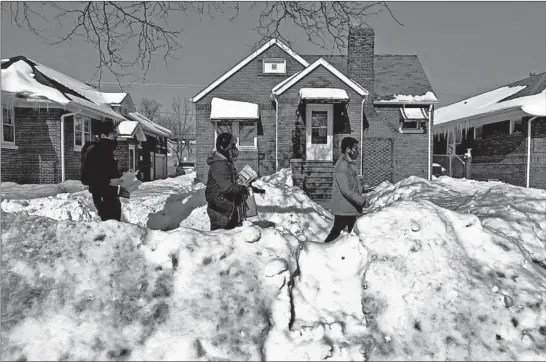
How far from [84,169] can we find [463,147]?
22.7m

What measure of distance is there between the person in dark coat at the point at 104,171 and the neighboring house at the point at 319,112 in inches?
425

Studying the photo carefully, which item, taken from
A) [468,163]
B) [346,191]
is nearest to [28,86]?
[346,191]

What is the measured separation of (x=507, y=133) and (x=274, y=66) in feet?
37.0

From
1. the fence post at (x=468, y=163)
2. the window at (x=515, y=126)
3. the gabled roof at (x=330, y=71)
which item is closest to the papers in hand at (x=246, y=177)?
the gabled roof at (x=330, y=71)

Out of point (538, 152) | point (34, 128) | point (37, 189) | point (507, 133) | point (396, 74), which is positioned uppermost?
point (396, 74)

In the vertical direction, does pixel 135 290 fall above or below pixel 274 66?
below

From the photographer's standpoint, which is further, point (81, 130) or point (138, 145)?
point (138, 145)

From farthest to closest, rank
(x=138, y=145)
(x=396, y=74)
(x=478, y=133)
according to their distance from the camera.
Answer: (x=138, y=145), (x=478, y=133), (x=396, y=74)

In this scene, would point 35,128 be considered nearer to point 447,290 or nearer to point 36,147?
point 36,147

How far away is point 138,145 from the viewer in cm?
2488

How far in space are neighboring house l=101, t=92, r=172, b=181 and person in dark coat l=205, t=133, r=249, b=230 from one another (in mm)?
18675

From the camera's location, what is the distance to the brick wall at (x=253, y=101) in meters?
18.4

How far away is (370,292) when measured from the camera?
10.9 feet

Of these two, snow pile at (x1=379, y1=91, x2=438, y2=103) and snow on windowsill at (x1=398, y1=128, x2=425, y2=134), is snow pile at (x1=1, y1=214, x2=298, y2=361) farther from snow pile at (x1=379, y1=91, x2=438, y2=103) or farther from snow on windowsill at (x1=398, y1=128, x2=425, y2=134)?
snow pile at (x1=379, y1=91, x2=438, y2=103)
